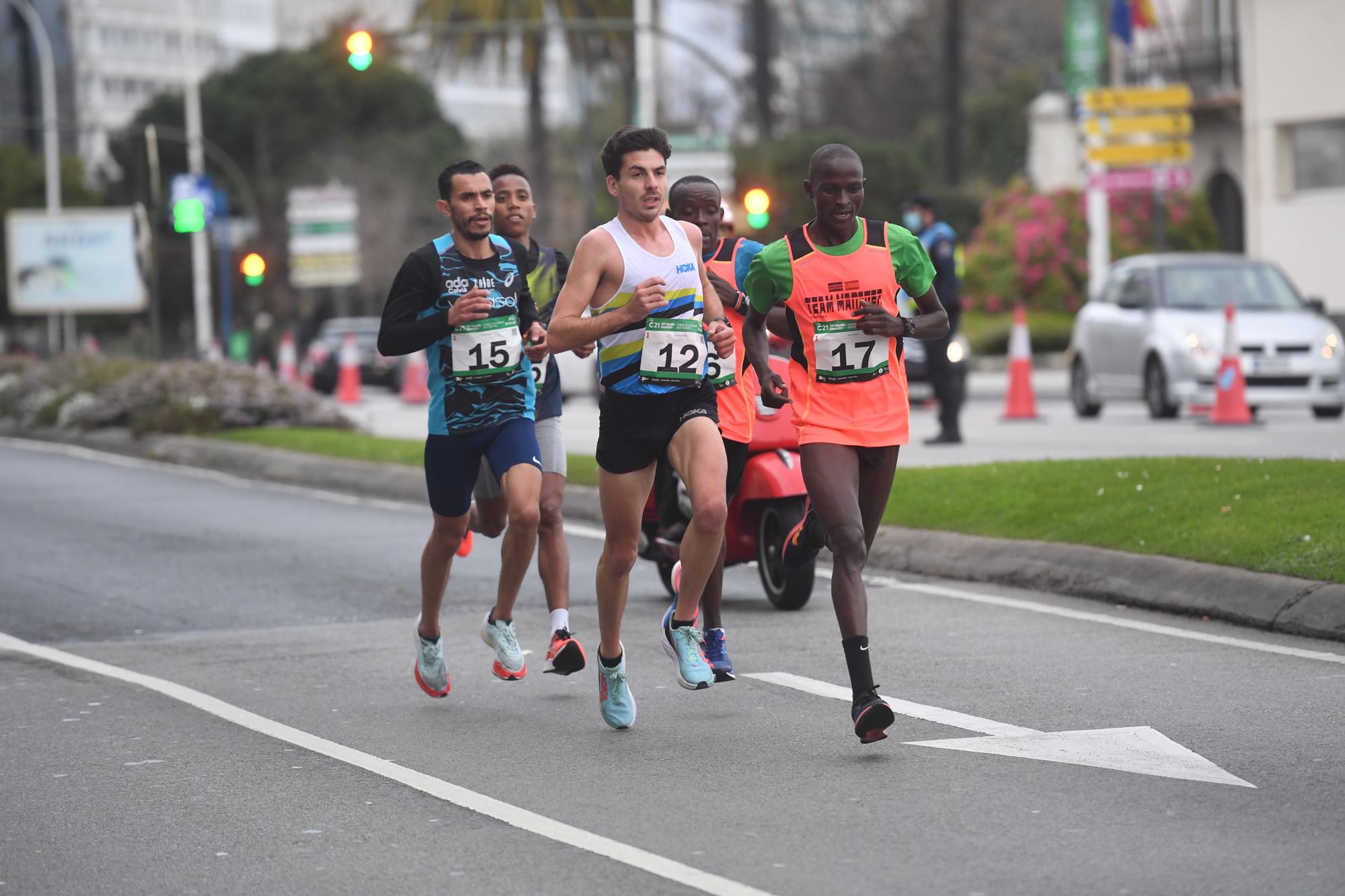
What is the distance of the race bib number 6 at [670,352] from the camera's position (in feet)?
24.0

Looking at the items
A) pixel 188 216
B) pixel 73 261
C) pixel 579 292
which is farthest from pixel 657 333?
pixel 73 261

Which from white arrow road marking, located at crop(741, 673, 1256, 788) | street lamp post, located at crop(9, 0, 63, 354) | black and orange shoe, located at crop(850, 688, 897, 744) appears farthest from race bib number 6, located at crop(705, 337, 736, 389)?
street lamp post, located at crop(9, 0, 63, 354)

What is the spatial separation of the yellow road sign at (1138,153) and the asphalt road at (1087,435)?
4.70 metres

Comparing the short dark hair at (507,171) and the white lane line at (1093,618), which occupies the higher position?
the short dark hair at (507,171)

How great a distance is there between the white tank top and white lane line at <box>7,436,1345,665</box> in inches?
114

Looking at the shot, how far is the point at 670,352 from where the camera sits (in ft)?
24.0

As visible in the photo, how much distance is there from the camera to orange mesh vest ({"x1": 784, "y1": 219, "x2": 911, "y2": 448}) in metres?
7.35

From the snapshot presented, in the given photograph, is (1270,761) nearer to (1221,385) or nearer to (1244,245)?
(1221,385)

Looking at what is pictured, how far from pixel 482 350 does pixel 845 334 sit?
146 centimetres

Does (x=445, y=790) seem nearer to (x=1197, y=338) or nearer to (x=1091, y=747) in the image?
(x=1091, y=747)

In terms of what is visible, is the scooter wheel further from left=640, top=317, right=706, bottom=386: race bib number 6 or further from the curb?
left=640, top=317, right=706, bottom=386: race bib number 6

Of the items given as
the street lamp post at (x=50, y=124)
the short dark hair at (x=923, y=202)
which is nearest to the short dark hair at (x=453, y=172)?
the short dark hair at (x=923, y=202)

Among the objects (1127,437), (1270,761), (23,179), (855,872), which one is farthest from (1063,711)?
(23,179)

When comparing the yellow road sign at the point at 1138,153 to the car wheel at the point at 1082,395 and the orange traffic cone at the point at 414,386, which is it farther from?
the orange traffic cone at the point at 414,386
